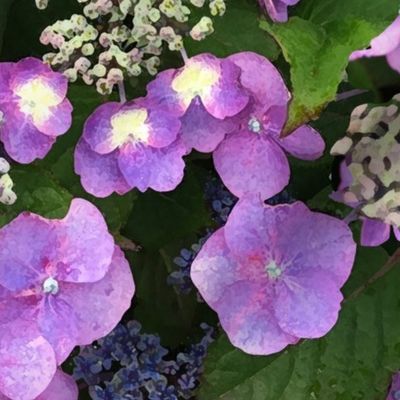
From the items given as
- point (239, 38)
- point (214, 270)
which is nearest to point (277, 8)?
point (239, 38)

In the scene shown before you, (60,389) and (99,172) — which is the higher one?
(99,172)

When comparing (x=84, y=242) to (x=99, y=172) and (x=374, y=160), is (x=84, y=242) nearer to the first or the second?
(x=99, y=172)

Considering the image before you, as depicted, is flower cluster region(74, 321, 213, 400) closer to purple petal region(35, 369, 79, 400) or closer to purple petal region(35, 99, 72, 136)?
purple petal region(35, 369, 79, 400)

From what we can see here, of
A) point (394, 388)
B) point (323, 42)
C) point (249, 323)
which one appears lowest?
point (394, 388)

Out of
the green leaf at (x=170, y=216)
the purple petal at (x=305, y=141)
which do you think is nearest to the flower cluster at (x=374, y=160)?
the purple petal at (x=305, y=141)

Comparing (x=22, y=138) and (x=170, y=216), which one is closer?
(x=22, y=138)

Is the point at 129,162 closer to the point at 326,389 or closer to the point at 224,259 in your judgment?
the point at 224,259
